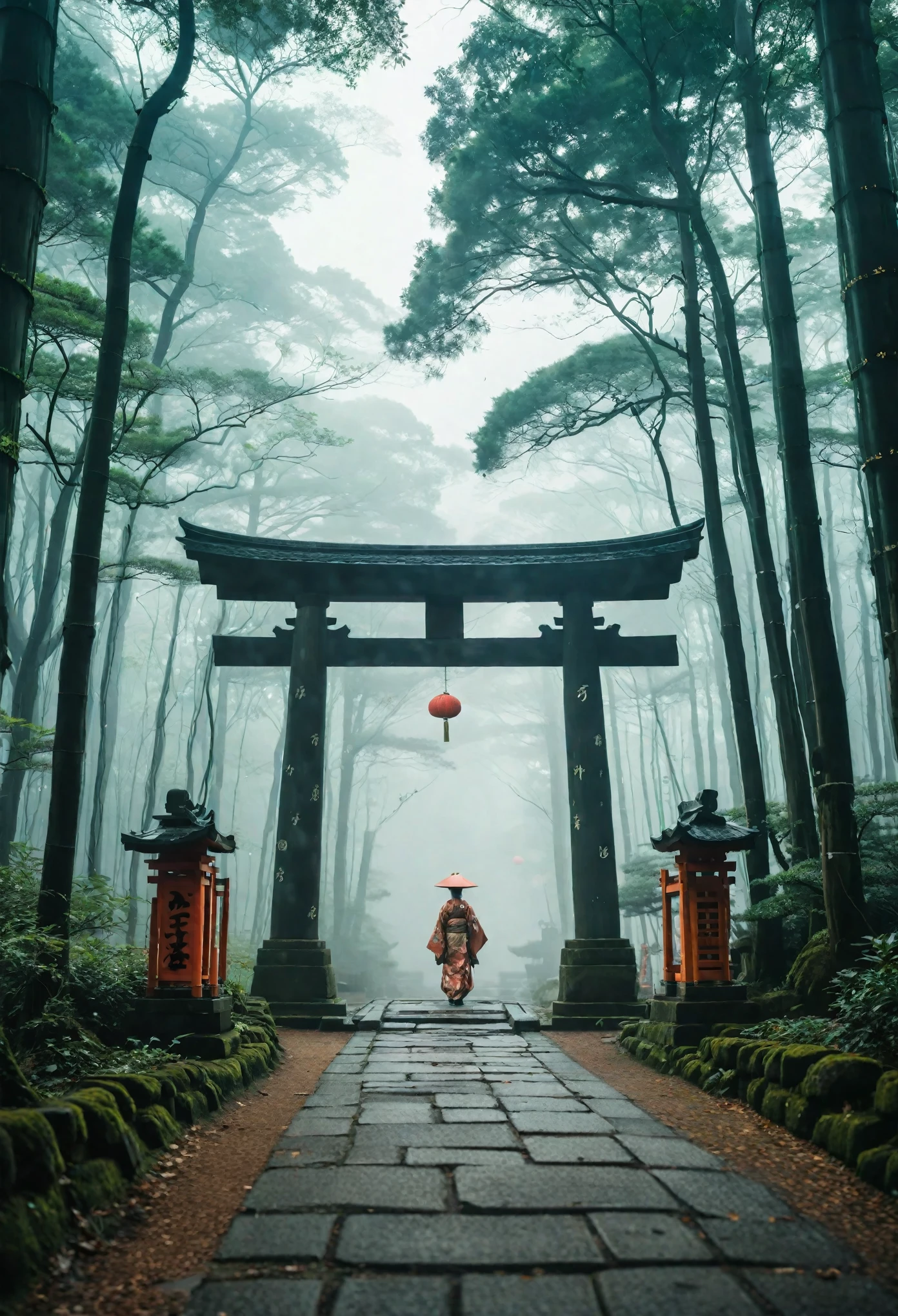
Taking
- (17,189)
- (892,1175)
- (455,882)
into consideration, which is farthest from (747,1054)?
(455,882)

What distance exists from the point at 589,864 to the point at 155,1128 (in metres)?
7.33

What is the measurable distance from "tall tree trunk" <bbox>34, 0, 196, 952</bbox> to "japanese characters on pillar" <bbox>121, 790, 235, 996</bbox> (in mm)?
508

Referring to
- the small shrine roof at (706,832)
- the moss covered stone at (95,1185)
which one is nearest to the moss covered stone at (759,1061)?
the small shrine roof at (706,832)

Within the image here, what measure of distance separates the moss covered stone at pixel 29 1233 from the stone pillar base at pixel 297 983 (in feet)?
24.3

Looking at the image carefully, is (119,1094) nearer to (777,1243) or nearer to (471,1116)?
(471,1116)

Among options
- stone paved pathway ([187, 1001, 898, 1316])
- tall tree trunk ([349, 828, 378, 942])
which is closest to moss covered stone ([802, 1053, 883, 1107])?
stone paved pathway ([187, 1001, 898, 1316])

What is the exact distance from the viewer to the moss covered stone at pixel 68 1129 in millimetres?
3285

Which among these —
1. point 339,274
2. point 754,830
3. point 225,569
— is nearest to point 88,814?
point 339,274

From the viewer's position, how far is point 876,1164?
373 cm

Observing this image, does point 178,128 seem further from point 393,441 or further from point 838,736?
point 838,736

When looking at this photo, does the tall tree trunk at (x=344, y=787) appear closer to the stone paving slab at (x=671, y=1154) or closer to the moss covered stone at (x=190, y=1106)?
the moss covered stone at (x=190, y=1106)

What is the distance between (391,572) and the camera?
1152 cm

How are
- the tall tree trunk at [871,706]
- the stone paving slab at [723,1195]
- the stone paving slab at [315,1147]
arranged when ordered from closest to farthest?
the stone paving slab at [723,1195] → the stone paving slab at [315,1147] → the tall tree trunk at [871,706]

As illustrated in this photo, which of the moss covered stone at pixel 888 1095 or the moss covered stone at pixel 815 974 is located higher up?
the moss covered stone at pixel 815 974
